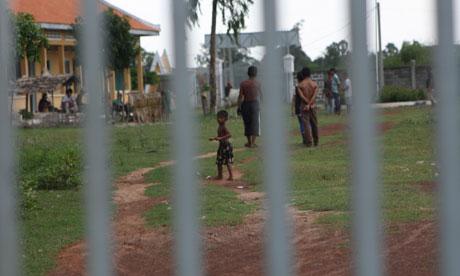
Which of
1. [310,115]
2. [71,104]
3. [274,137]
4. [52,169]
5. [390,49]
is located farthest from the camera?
[310,115]

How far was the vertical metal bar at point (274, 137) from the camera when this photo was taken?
177 cm

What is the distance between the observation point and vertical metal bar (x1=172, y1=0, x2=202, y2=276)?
1772 millimetres

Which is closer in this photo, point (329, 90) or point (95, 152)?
point (95, 152)

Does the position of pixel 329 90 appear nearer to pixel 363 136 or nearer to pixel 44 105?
pixel 363 136

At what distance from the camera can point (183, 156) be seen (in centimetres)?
178

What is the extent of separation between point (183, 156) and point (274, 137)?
17cm

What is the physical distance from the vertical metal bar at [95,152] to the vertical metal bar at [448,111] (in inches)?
25.1

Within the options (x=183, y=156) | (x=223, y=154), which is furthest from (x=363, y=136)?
(x=223, y=154)

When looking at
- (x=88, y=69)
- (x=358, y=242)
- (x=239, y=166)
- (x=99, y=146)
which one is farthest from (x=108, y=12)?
(x=239, y=166)

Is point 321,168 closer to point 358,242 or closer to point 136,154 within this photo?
point 136,154

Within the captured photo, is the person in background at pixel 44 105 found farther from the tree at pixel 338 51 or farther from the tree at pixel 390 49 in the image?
the tree at pixel 338 51

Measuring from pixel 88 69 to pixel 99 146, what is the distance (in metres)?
0.14

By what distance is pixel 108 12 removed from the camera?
1817 millimetres

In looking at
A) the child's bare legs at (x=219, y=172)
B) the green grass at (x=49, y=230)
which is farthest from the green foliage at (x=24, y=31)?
the child's bare legs at (x=219, y=172)
